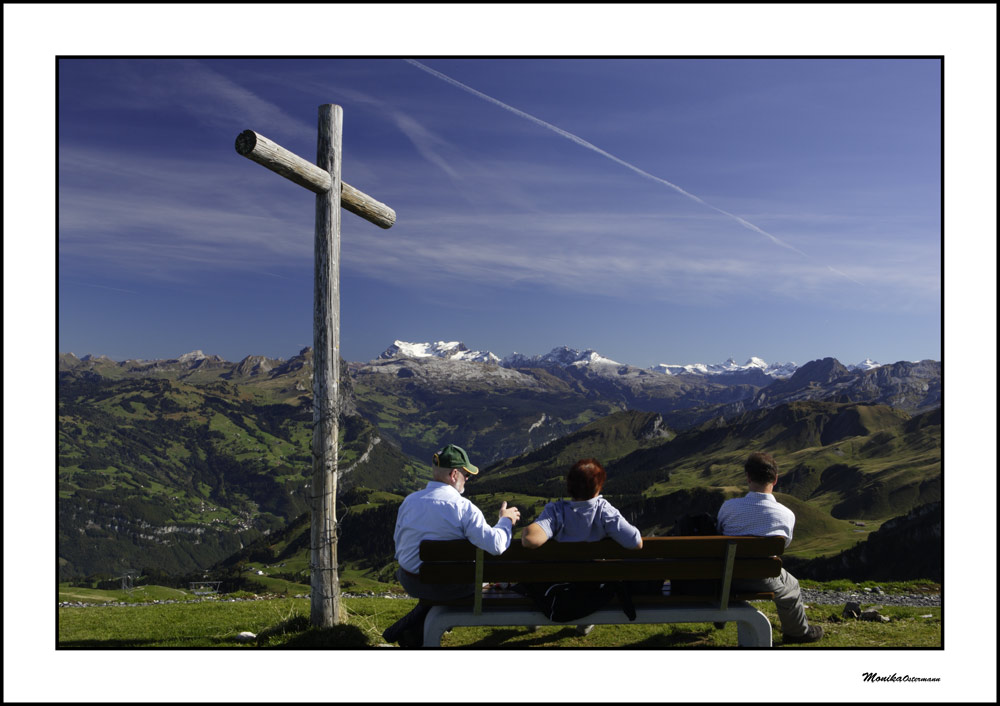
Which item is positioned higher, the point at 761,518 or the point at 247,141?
the point at 247,141

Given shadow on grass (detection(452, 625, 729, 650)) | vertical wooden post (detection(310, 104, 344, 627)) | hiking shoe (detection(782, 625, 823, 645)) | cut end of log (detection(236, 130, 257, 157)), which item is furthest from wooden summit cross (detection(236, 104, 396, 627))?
hiking shoe (detection(782, 625, 823, 645))

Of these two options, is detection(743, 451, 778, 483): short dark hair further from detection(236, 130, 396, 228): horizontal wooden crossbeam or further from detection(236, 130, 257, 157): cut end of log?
detection(236, 130, 257, 157): cut end of log

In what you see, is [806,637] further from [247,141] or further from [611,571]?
[247,141]

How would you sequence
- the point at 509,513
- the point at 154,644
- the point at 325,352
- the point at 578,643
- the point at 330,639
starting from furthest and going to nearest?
the point at 325,352 < the point at 154,644 < the point at 330,639 < the point at 578,643 < the point at 509,513

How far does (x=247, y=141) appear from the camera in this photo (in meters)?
10.2

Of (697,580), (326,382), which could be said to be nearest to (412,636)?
(697,580)

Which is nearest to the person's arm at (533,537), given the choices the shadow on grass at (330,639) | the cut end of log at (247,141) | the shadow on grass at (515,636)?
the shadow on grass at (515,636)

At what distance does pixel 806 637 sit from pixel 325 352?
8.67 m

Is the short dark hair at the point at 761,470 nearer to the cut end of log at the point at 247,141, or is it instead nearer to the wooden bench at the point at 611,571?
the wooden bench at the point at 611,571

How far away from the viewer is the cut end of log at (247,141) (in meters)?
10.2

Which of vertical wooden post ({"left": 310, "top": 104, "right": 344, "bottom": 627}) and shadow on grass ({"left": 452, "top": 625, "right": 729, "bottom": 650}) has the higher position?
vertical wooden post ({"left": 310, "top": 104, "right": 344, "bottom": 627})

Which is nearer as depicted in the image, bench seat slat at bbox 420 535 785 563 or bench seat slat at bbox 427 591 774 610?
bench seat slat at bbox 420 535 785 563

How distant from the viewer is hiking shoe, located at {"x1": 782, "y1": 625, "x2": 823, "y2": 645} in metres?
9.97

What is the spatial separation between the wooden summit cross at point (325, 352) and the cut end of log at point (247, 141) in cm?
48
